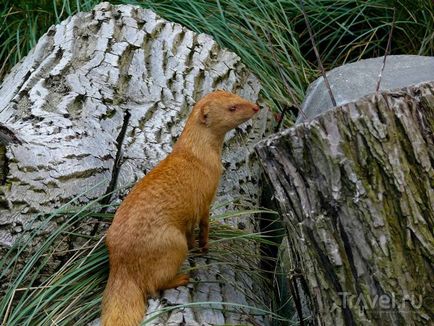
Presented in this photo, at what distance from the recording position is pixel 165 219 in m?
3.37

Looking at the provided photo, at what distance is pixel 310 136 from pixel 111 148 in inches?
54.5

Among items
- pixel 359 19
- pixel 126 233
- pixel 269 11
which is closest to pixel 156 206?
pixel 126 233

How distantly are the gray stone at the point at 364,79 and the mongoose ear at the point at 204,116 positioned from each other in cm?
132

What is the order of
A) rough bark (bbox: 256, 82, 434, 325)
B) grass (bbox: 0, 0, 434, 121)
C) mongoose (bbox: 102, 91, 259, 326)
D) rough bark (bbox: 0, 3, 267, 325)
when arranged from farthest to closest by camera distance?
grass (bbox: 0, 0, 434, 121) → rough bark (bbox: 0, 3, 267, 325) → mongoose (bbox: 102, 91, 259, 326) → rough bark (bbox: 256, 82, 434, 325)

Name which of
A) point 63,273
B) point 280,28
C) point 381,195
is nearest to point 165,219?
point 63,273

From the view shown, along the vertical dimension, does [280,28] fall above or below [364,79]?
above

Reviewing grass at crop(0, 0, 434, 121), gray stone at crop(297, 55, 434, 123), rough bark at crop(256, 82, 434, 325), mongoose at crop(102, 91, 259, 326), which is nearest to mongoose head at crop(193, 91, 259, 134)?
mongoose at crop(102, 91, 259, 326)

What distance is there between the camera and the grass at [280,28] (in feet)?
18.9

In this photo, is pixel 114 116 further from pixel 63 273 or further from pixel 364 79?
pixel 364 79

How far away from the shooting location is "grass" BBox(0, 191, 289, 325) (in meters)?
3.35

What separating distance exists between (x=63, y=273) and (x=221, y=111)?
908mm

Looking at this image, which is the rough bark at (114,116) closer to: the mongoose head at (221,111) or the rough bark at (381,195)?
the mongoose head at (221,111)

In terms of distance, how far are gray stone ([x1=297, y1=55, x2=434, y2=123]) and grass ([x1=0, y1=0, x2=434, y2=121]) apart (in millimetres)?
317

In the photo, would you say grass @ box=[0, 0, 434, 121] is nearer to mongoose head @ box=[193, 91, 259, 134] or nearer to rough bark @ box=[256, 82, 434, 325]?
mongoose head @ box=[193, 91, 259, 134]
